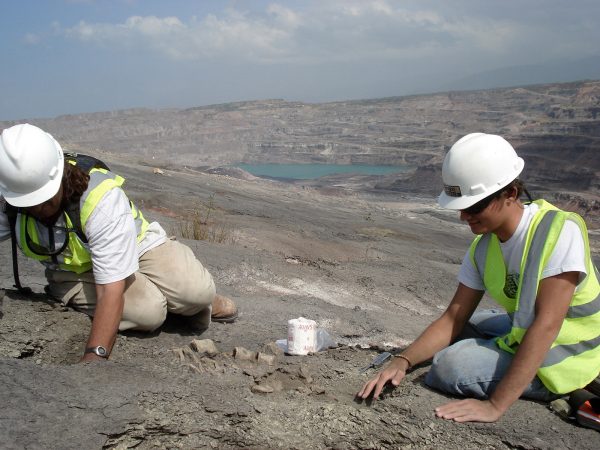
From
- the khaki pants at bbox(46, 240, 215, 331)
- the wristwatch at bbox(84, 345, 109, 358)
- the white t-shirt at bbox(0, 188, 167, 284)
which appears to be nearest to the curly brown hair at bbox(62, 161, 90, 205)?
the white t-shirt at bbox(0, 188, 167, 284)

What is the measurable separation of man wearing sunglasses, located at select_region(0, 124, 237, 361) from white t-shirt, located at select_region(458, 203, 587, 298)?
1.64 meters

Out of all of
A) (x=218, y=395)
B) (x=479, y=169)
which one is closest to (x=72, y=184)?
(x=218, y=395)

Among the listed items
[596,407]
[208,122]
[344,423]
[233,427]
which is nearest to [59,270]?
[233,427]

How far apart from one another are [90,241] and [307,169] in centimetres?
5595

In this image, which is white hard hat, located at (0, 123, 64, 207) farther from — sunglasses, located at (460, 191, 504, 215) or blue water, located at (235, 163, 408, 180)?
blue water, located at (235, 163, 408, 180)

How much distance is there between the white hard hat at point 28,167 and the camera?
276 centimetres

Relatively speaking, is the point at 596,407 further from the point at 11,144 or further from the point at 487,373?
the point at 11,144

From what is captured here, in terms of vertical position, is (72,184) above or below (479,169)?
below

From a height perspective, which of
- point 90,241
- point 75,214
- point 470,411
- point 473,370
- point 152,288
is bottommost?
point 470,411

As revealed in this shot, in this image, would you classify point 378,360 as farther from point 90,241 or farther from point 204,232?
point 204,232

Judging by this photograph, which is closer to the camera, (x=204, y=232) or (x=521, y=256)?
(x=521, y=256)

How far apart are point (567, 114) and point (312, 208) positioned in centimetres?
3939

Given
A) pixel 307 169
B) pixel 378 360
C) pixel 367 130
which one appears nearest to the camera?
pixel 378 360

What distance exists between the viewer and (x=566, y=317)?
2.48m
